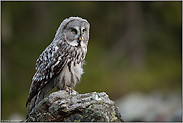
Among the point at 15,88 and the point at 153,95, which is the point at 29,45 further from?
the point at 153,95

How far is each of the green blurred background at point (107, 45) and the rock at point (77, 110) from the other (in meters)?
5.63

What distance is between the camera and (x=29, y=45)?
31.4 ft

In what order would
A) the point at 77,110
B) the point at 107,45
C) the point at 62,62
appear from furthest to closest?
1. the point at 107,45
2. the point at 62,62
3. the point at 77,110

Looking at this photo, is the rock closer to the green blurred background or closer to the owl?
the owl

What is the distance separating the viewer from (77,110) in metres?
2.58

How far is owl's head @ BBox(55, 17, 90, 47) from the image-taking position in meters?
3.19

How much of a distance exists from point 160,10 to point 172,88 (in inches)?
138

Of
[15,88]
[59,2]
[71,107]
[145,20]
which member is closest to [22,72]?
[15,88]

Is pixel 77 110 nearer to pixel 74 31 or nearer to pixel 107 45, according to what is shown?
pixel 74 31

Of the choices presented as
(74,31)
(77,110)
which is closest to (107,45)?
(74,31)

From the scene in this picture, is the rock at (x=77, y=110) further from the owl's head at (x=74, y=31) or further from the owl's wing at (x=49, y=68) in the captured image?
the owl's head at (x=74, y=31)

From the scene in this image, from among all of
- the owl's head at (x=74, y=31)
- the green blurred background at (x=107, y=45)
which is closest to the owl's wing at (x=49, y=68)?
the owl's head at (x=74, y=31)

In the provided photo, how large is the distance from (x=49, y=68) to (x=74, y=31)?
0.60 m

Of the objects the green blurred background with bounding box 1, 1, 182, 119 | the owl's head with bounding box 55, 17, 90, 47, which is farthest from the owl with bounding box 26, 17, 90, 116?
the green blurred background with bounding box 1, 1, 182, 119
